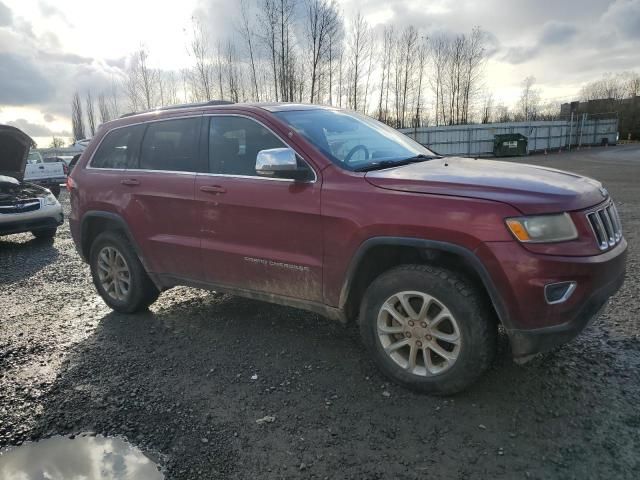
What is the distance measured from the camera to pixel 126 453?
2.69m

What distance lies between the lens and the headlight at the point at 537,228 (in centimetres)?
261

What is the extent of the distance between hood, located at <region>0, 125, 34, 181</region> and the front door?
675 centimetres

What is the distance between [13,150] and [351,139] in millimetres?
8160

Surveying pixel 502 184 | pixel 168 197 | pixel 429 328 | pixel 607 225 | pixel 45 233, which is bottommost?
pixel 45 233

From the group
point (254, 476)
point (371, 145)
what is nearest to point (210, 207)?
point (371, 145)

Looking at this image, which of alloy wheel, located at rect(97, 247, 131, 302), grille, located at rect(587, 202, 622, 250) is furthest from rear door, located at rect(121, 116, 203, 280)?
grille, located at rect(587, 202, 622, 250)

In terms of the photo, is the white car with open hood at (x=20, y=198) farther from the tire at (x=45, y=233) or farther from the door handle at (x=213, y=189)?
the door handle at (x=213, y=189)

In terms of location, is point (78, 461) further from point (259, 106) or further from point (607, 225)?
point (607, 225)

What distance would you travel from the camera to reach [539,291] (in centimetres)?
260

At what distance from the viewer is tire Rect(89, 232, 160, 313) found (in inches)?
180

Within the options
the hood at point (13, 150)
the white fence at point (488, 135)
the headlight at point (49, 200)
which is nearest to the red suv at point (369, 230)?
the headlight at point (49, 200)

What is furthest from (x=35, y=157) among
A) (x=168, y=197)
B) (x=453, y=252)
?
(x=453, y=252)

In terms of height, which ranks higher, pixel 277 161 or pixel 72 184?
pixel 277 161

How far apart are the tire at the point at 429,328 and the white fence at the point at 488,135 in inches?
1315
